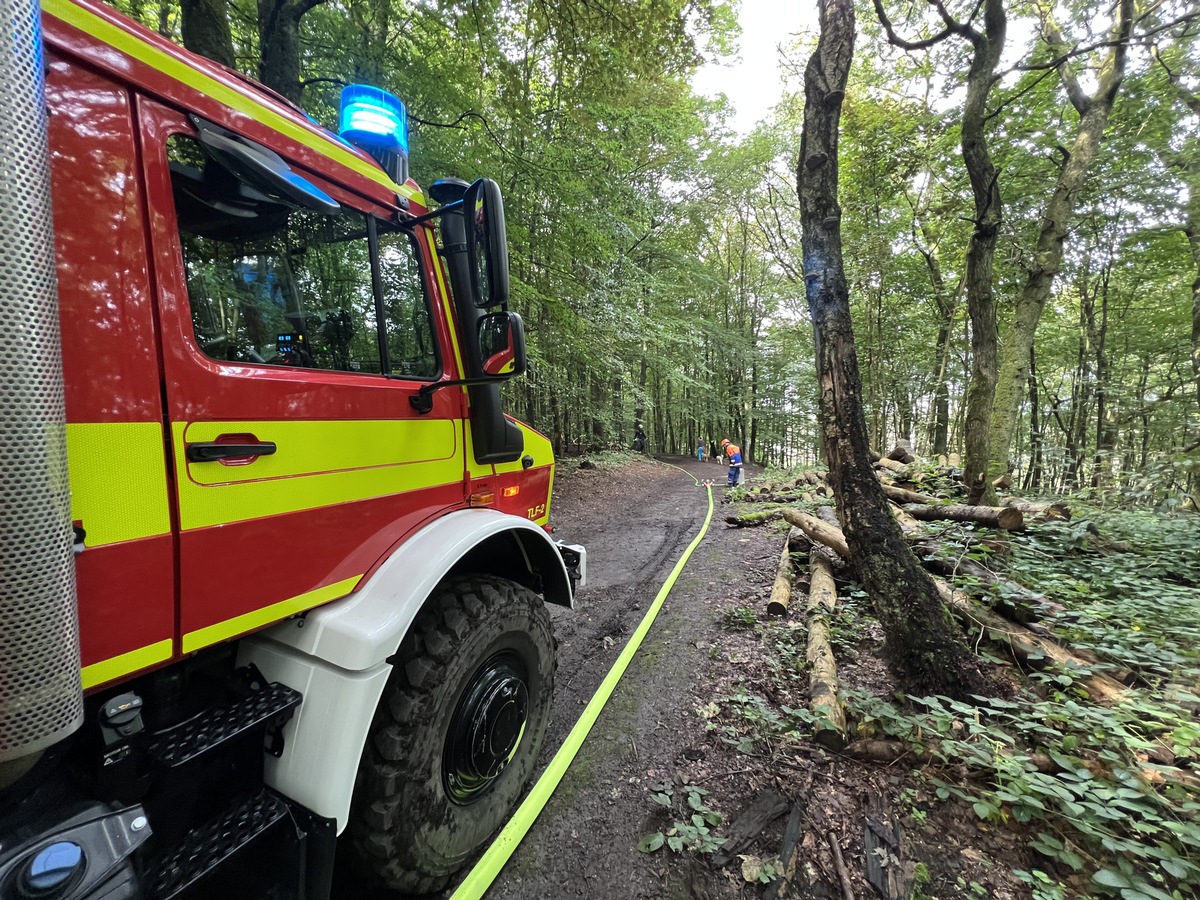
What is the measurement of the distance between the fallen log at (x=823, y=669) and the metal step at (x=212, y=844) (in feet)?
8.41

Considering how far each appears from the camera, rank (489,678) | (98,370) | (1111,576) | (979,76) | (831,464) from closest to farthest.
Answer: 1. (98,370)
2. (489,678)
3. (831,464)
4. (1111,576)
5. (979,76)

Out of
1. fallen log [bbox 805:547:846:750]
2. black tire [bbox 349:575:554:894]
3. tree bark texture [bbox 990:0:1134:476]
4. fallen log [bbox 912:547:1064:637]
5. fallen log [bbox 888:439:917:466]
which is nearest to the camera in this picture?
black tire [bbox 349:575:554:894]

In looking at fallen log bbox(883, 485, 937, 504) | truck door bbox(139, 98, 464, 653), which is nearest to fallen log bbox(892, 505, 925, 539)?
fallen log bbox(883, 485, 937, 504)

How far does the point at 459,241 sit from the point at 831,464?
9.16ft

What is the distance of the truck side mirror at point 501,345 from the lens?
87.1 inches

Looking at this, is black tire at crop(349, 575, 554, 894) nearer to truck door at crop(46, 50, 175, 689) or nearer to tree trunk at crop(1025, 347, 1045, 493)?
truck door at crop(46, 50, 175, 689)

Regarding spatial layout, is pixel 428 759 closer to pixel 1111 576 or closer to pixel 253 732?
pixel 253 732

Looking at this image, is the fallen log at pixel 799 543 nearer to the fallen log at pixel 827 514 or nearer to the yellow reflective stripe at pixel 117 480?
the fallen log at pixel 827 514

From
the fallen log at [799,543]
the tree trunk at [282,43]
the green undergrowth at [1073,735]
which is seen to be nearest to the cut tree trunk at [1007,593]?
the green undergrowth at [1073,735]

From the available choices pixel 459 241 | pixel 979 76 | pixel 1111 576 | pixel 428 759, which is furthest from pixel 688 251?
pixel 428 759

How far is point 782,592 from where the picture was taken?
4727 millimetres

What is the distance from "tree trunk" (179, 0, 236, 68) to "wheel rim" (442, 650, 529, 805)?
640 centimetres

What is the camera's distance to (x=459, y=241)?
2227mm

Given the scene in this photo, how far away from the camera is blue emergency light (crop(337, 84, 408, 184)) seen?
7.43ft
